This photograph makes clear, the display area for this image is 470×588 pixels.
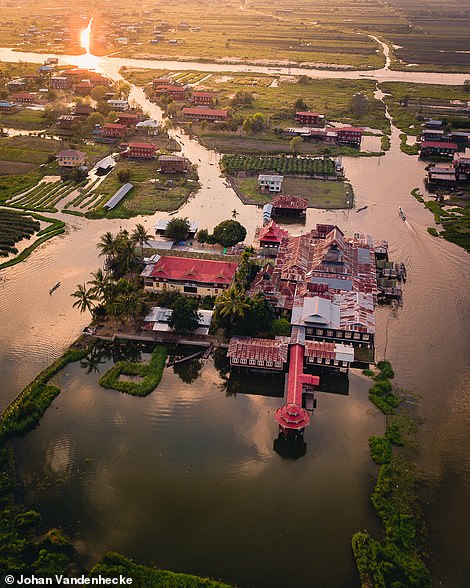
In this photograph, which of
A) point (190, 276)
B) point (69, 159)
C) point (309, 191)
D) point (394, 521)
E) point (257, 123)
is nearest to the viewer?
point (394, 521)

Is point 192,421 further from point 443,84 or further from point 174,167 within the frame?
point 443,84

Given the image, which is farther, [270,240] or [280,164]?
[280,164]

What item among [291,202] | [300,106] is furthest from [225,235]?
[300,106]

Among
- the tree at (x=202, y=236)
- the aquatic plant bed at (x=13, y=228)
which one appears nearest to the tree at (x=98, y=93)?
the aquatic plant bed at (x=13, y=228)

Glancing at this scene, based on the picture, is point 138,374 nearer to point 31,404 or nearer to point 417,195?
point 31,404

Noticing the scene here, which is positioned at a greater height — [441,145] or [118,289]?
[441,145]

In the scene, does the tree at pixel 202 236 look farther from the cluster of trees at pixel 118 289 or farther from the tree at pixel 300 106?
the tree at pixel 300 106

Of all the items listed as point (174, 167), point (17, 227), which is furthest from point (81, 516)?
point (174, 167)
